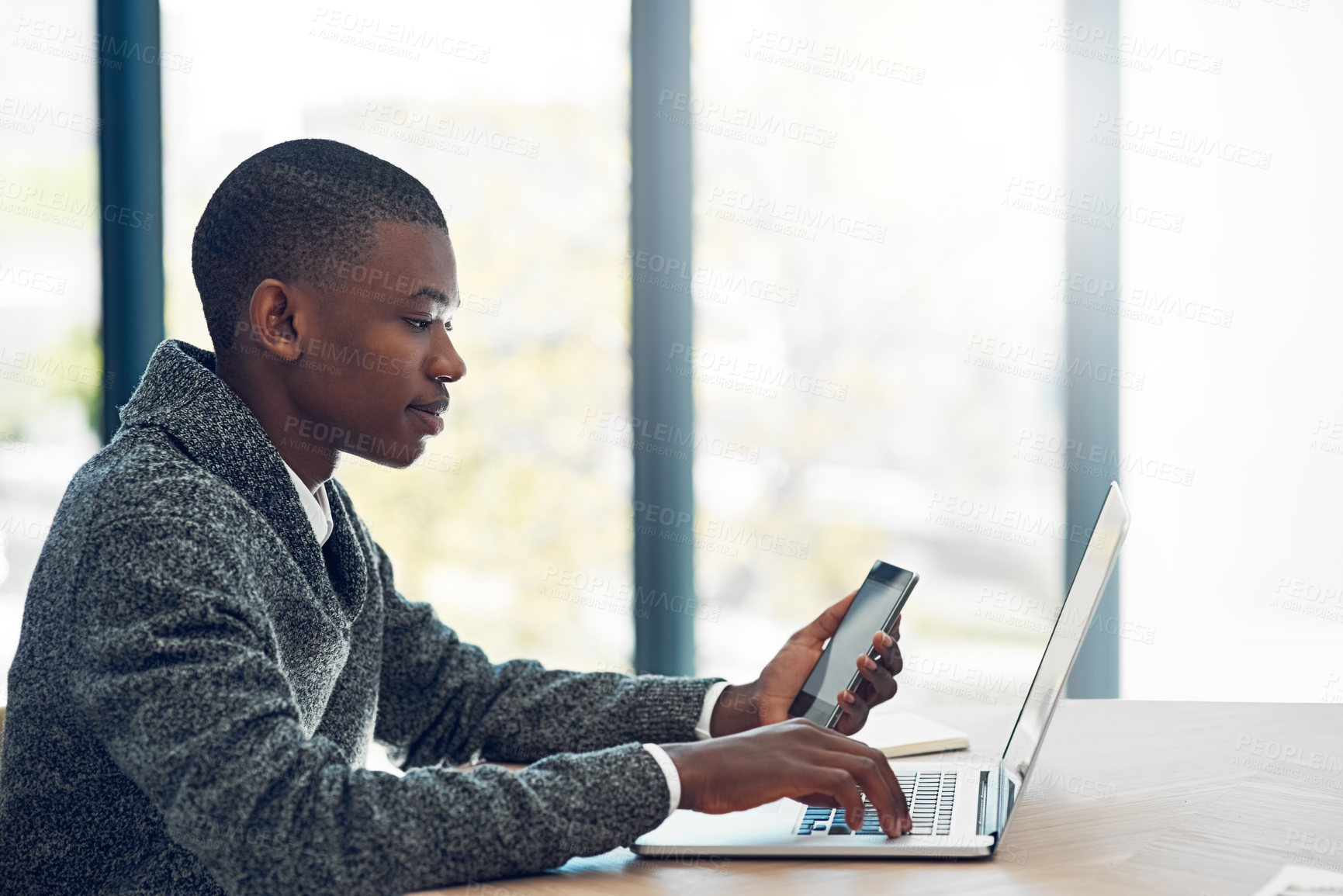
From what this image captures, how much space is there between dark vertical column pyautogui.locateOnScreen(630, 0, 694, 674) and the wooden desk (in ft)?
4.50

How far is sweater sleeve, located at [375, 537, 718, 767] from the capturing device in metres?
1.30

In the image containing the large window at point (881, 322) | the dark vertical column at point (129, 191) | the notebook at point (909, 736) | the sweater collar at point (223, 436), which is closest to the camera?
the sweater collar at point (223, 436)

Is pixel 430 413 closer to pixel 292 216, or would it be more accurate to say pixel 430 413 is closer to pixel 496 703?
pixel 292 216

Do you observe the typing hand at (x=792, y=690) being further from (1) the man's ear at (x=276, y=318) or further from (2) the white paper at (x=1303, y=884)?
(1) the man's ear at (x=276, y=318)

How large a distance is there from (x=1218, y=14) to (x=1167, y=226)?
458 mm

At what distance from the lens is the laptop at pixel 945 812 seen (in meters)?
0.94

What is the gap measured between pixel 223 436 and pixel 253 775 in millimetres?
346

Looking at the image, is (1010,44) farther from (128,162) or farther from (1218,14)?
(128,162)

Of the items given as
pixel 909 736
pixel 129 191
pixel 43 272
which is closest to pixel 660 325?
pixel 129 191

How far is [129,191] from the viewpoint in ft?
9.00

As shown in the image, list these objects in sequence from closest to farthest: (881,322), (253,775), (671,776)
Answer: (253,775) → (671,776) → (881,322)

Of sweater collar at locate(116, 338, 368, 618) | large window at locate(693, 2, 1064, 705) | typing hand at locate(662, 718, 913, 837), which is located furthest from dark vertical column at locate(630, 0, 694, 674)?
typing hand at locate(662, 718, 913, 837)

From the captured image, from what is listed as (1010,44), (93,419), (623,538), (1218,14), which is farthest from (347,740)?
(1218,14)

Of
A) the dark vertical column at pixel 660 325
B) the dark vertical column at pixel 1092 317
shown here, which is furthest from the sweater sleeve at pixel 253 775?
the dark vertical column at pixel 1092 317
